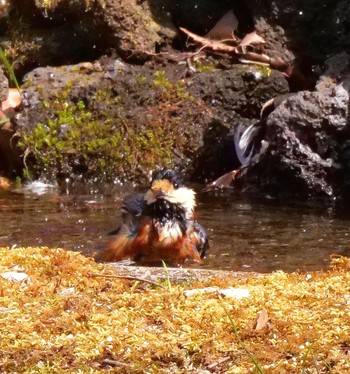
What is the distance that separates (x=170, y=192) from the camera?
223 inches

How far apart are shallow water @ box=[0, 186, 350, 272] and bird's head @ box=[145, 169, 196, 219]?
359 mm

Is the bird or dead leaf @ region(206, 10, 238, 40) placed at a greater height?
dead leaf @ region(206, 10, 238, 40)

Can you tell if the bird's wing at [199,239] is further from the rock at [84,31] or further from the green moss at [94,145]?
the rock at [84,31]

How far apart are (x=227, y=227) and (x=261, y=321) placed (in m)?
3.88

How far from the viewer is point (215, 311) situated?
8.98ft

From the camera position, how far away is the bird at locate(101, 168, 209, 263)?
5375mm

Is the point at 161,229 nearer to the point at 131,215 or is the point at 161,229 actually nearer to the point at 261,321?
the point at 131,215

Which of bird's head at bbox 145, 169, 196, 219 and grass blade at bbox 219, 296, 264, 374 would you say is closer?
grass blade at bbox 219, 296, 264, 374

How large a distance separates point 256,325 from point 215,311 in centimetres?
15

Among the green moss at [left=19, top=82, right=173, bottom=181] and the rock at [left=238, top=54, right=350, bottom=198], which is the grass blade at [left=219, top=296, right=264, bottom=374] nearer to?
the rock at [left=238, top=54, right=350, bottom=198]

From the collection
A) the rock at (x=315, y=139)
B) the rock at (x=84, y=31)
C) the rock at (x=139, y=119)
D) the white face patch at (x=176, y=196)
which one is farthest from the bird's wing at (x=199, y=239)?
the rock at (x=84, y=31)

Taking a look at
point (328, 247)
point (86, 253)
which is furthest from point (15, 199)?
point (328, 247)

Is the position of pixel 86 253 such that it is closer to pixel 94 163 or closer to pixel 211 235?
pixel 211 235

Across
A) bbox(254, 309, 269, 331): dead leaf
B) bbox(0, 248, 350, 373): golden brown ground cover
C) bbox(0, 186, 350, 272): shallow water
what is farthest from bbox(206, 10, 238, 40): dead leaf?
bbox(254, 309, 269, 331): dead leaf
